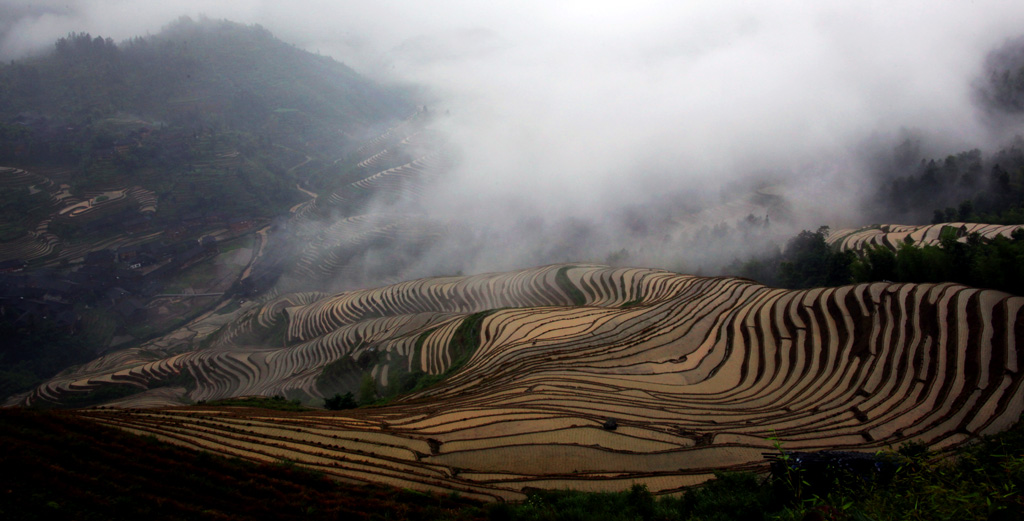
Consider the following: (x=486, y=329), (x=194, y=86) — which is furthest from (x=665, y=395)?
(x=194, y=86)

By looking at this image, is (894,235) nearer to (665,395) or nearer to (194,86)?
(665,395)

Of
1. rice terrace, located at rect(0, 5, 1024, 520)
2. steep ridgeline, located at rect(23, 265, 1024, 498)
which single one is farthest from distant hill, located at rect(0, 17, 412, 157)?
steep ridgeline, located at rect(23, 265, 1024, 498)

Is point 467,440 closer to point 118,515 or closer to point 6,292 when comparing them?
point 118,515

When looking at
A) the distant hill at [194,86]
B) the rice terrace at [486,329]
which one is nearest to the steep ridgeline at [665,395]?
the rice terrace at [486,329]

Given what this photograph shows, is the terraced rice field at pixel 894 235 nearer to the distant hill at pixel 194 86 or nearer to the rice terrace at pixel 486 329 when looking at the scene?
the rice terrace at pixel 486 329

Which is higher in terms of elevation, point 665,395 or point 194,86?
point 194,86

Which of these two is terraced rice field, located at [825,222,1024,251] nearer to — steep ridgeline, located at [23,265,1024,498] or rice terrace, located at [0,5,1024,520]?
rice terrace, located at [0,5,1024,520]
